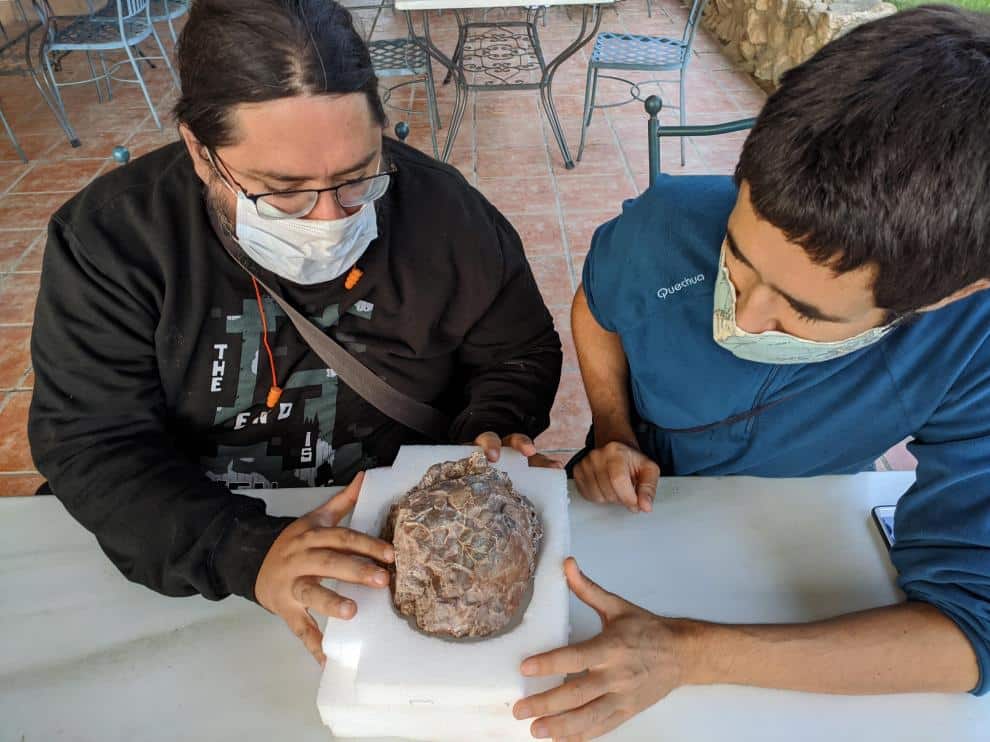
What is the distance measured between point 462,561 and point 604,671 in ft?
0.76

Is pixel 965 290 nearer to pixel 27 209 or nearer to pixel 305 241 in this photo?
pixel 305 241

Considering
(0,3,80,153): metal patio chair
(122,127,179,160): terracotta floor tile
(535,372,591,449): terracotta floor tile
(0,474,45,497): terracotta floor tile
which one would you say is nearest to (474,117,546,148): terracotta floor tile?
(122,127,179,160): terracotta floor tile

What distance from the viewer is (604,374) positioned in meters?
1.46

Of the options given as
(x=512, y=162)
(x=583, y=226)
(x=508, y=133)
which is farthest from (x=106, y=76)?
(x=583, y=226)

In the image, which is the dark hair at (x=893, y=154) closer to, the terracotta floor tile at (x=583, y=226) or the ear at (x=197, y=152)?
the ear at (x=197, y=152)

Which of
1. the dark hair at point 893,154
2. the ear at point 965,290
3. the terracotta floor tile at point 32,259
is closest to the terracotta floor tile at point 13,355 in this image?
the terracotta floor tile at point 32,259

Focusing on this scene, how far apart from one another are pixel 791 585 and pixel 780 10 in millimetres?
4793

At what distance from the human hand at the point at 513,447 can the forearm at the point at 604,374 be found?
10.6 inches

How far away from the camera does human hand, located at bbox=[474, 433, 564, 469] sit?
3.52 feet

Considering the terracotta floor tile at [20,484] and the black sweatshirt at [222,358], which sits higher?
the black sweatshirt at [222,358]

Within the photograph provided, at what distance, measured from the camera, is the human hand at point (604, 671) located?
0.83 metres

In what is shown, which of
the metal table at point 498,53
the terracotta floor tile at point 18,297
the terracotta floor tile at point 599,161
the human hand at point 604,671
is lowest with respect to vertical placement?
the terracotta floor tile at point 18,297

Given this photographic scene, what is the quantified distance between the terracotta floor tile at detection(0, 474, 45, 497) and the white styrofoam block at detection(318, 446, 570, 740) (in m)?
2.09

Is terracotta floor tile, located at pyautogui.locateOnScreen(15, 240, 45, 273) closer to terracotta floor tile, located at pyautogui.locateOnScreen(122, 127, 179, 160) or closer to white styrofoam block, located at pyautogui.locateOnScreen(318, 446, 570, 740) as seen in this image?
terracotta floor tile, located at pyautogui.locateOnScreen(122, 127, 179, 160)
